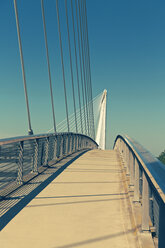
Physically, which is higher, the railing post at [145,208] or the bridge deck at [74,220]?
the railing post at [145,208]

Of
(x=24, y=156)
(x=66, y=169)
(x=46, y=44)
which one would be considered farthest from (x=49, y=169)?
(x=46, y=44)

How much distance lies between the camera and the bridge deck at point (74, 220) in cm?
276

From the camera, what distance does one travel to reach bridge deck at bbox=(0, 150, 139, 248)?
276 cm

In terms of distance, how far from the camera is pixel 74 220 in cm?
332

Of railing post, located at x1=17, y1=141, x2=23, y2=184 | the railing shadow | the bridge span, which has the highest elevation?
railing post, located at x1=17, y1=141, x2=23, y2=184

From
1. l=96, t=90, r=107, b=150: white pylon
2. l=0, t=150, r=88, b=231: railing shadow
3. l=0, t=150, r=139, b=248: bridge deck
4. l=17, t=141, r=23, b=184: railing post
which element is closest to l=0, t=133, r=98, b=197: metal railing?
l=17, t=141, r=23, b=184: railing post

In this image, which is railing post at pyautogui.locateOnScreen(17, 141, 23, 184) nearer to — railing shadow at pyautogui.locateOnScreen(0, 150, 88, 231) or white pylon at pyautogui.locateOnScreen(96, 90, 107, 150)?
railing shadow at pyautogui.locateOnScreen(0, 150, 88, 231)

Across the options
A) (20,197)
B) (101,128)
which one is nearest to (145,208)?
(20,197)

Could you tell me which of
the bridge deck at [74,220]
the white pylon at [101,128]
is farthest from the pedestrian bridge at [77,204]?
the white pylon at [101,128]

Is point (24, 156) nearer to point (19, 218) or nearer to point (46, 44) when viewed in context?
point (19, 218)

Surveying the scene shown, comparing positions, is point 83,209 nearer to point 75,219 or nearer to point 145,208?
point 75,219

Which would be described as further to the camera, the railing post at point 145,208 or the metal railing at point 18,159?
the metal railing at point 18,159

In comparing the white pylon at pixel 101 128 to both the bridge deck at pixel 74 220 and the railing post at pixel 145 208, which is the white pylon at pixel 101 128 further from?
the railing post at pixel 145 208

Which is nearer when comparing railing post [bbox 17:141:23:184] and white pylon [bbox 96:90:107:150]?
railing post [bbox 17:141:23:184]
